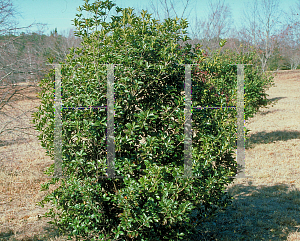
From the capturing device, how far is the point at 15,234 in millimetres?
4309

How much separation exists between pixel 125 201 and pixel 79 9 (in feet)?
7.63

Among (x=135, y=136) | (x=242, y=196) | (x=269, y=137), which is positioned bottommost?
(x=242, y=196)

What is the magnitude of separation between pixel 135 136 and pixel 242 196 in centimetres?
410

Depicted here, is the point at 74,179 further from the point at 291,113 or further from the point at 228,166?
the point at 291,113

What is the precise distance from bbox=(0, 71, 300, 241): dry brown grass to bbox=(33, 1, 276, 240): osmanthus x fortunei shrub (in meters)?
1.13

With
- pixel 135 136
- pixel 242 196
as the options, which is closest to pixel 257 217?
pixel 242 196

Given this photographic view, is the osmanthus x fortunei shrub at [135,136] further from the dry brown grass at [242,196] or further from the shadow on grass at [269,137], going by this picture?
the shadow on grass at [269,137]

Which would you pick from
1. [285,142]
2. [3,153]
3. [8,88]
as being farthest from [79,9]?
[285,142]

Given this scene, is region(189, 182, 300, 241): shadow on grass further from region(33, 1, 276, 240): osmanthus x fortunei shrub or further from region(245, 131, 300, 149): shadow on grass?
region(245, 131, 300, 149): shadow on grass

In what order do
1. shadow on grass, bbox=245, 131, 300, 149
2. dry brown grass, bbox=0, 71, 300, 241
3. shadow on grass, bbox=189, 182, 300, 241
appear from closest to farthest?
shadow on grass, bbox=189, 182, 300, 241, dry brown grass, bbox=0, 71, 300, 241, shadow on grass, bbox=245, 131, 300, 149

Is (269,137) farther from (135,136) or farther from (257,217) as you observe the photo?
(135,136)

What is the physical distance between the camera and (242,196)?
19.5 ft

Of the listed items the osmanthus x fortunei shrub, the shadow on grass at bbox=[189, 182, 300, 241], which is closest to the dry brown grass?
the shadow on grass at bbox=[189, 182, 300, 241]

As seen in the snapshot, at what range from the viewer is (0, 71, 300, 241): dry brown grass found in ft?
14.4
